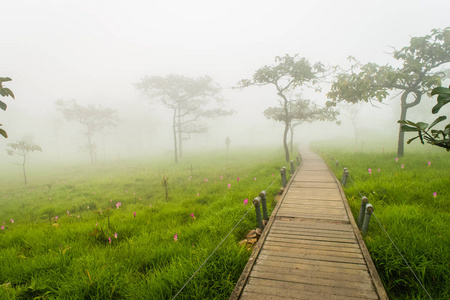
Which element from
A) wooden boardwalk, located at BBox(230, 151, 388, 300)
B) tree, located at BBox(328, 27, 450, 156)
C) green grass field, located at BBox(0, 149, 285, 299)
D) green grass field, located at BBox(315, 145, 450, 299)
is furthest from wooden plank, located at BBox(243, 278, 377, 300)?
tree, located at BBox(328, 27, 450, 156)

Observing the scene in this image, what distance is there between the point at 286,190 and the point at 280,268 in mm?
4953

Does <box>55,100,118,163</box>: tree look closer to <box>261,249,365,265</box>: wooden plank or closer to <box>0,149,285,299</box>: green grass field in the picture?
<box>0,149,285,299</box>: green grass field

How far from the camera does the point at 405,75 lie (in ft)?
35.6

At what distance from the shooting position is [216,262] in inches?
149

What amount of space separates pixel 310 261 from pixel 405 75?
11859mm

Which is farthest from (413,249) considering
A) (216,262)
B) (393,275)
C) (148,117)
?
(148,117)

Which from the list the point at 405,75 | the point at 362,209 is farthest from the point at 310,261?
the point at 405,75

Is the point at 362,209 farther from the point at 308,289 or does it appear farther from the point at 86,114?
the point at 86,114

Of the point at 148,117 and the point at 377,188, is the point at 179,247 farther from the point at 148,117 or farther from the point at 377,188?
the point at 148,117

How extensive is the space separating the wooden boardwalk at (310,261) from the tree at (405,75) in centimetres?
855

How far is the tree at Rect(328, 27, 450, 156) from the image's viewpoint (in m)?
11.0

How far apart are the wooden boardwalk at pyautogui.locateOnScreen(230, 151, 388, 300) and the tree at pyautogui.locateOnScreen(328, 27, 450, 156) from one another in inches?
337

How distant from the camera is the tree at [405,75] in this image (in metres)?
11.0

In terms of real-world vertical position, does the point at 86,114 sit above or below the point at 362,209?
above
